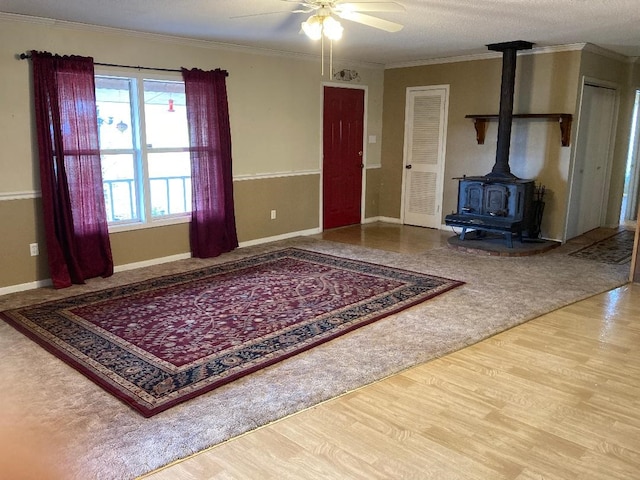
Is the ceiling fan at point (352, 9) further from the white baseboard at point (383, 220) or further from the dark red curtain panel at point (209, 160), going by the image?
the white baseboard at point (383, 220)

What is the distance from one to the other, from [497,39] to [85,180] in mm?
4165

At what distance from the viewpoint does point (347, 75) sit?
6.93 meters

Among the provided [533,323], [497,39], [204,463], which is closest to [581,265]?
[533,323]

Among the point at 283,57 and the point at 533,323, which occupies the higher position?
the point at 283,57

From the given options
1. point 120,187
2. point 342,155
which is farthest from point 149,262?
point 342,155

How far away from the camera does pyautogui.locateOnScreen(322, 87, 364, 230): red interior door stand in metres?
6.86

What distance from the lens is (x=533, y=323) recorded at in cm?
373

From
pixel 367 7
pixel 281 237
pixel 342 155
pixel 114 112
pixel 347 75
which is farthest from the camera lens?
pixel 342 155

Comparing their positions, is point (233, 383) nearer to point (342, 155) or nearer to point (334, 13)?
point (334, 13)

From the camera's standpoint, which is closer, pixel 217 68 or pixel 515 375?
pixel 515 375

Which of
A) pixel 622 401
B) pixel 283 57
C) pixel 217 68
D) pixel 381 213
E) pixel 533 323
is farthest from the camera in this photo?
pixel 381 213

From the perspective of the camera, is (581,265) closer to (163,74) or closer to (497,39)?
(497,39)

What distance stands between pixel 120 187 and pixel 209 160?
926mm

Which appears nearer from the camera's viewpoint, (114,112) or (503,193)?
(114,112)
